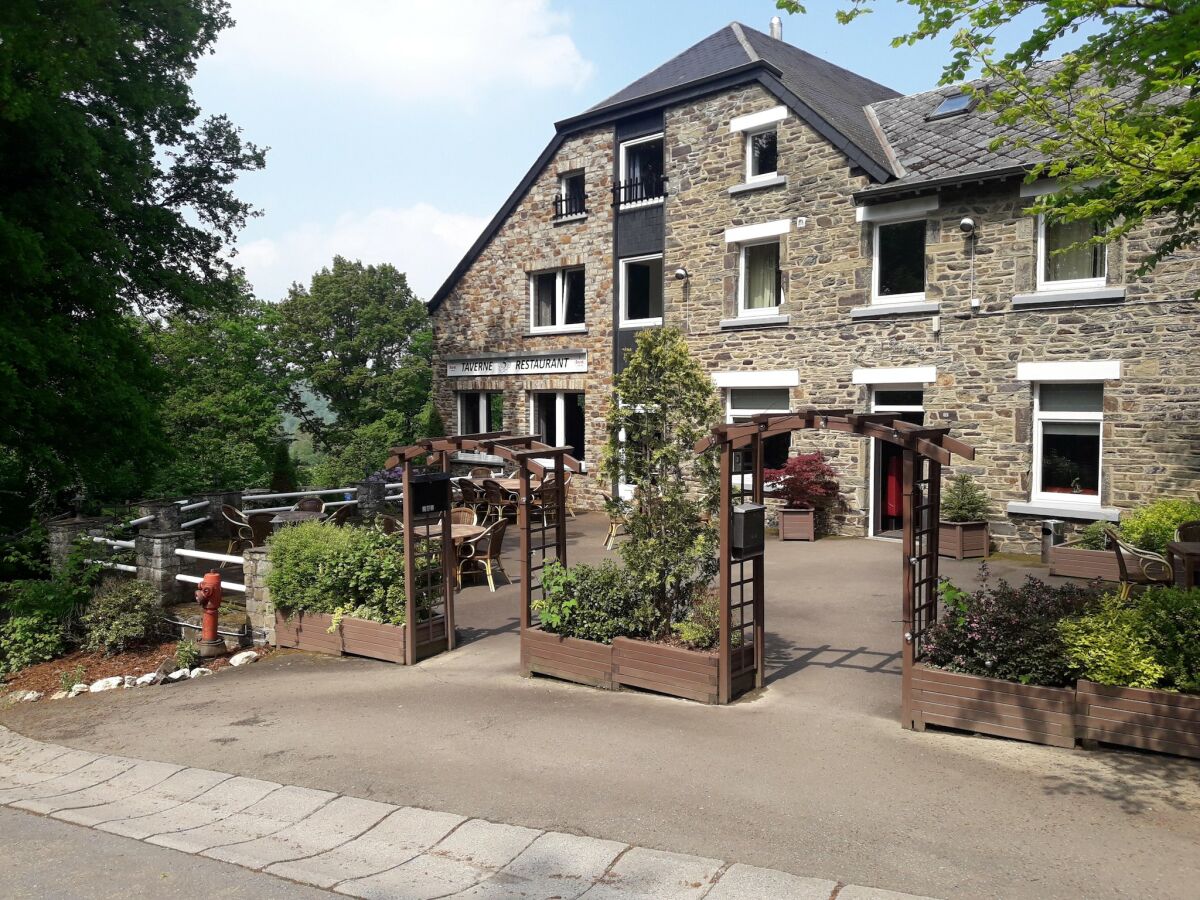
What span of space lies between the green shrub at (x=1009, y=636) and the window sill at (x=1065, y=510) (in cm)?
661

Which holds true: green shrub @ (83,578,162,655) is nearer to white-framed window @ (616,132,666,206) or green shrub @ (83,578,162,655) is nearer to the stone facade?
the stone facade

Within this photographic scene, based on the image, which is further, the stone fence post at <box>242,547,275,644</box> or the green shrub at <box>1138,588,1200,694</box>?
the stone fence post at <box>242,547,275,644</box>

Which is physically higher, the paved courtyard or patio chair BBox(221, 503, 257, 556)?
patio chair BBox(221, 503, 257, 556)

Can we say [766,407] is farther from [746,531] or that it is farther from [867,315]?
[746,531]

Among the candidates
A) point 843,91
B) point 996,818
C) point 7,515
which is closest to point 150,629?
point 7,515

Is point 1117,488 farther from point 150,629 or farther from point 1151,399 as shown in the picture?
point 150,629

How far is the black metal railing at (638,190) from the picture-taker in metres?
18.7

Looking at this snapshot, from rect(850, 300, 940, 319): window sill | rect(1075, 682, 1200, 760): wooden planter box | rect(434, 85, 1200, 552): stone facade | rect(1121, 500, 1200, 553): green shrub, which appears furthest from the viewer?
rect(850, 300, 940, 319): window sill

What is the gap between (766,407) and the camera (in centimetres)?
1695

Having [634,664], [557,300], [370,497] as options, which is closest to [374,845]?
[634,664]

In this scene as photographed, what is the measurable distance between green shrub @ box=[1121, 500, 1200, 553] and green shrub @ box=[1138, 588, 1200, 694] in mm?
5458

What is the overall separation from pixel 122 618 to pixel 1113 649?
10450 millimetres

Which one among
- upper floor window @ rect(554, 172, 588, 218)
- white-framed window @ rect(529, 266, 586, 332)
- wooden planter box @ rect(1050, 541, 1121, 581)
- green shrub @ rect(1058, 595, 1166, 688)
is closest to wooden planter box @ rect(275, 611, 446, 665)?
green shrub @ rect(1058, 595, 1166, 688)

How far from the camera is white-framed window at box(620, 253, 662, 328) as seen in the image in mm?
18914
